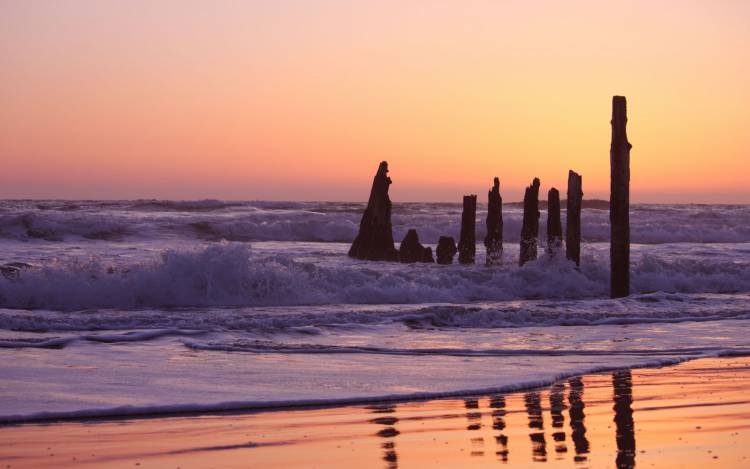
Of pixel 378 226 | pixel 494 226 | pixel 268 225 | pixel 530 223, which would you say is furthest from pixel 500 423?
pixel 268 225

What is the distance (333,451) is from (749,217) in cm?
5897

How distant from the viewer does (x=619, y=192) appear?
19000 millimetres

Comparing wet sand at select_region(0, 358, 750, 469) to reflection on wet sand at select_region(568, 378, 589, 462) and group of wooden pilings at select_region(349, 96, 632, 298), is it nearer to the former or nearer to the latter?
reflection on wet sand at select_region(568, 378, 589, 462)

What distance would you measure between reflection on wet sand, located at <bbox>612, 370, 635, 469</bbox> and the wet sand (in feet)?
0.04

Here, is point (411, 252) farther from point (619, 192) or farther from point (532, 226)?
point (619, 192)

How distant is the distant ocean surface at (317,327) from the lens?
30.5ft

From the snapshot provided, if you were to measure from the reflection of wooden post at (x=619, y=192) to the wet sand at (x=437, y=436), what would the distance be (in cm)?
1010

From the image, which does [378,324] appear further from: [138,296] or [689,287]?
[689,287]

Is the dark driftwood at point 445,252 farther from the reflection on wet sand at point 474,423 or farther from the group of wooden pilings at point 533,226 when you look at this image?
the reflection on wet sand at point 474,423

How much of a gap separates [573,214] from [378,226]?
674cm

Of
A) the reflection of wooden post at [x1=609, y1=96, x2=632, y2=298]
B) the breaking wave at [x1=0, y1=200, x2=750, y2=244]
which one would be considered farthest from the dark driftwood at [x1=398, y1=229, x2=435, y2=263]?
the breaking wave at [x1=0, y1=200, x2=750, y2=244]

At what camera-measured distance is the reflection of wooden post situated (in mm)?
18766

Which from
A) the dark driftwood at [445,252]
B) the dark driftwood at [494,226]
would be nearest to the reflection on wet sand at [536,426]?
the dark driftwood at [494,226]

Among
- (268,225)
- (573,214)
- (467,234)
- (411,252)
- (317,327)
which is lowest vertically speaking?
(317,327)
